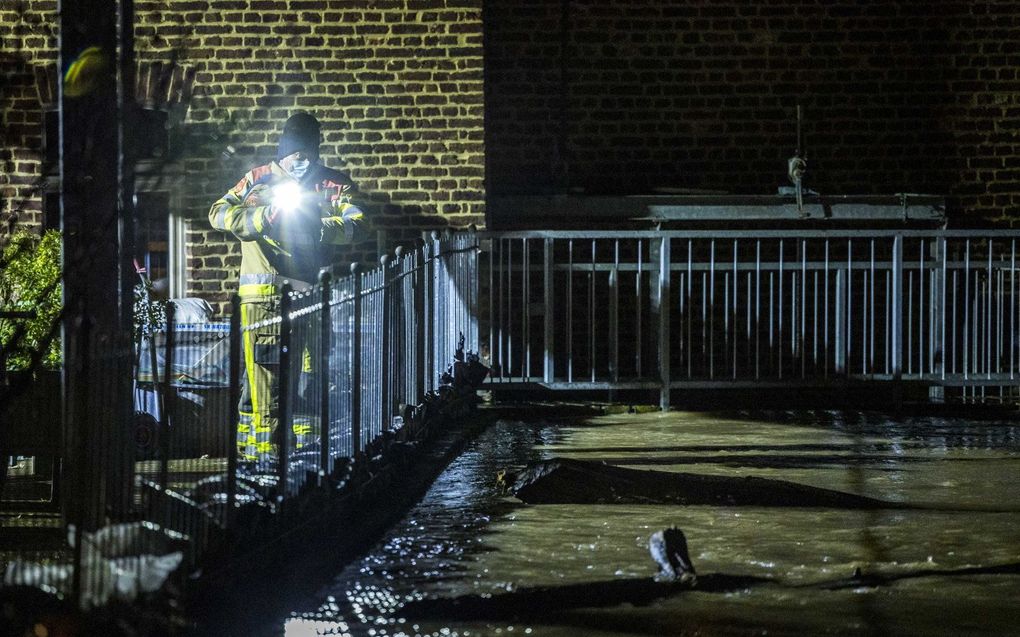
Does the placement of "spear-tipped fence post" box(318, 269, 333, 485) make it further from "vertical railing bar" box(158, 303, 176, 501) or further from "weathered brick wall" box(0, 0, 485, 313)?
"weathered brick wall" box(0, 0, 485, 313)

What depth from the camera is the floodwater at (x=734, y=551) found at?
556 centimetres

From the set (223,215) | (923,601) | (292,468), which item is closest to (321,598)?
(292,468)

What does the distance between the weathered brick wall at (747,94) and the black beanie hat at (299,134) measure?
5.23 metres

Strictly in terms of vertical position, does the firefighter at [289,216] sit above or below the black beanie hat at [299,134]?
below

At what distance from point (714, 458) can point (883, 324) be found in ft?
17.2

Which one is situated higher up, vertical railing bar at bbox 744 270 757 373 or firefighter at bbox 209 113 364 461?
firefighter at bbox 209 113 364 461

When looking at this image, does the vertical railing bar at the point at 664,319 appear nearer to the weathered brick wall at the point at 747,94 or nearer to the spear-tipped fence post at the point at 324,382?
the weathered brick wall at the point at 747,94

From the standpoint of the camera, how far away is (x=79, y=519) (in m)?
4.90

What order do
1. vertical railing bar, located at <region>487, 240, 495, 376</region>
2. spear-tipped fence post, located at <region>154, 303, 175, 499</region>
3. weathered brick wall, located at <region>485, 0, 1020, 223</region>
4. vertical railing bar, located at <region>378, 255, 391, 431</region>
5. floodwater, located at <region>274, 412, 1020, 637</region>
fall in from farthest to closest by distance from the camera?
1. weathered brick wall, located at <region>485, 0, 1020, 223</region>
2. vertical railing bar, located at <region>487, 240, 495, 376</region>
3. vertical railing bar, located at <region>378, 255, 391, 431</region>
4. spear-tipped fence post, located at <region>154, 303, 175, 499</region>
5. floodwater, located at <region>274, 412, 1020, 637</region>

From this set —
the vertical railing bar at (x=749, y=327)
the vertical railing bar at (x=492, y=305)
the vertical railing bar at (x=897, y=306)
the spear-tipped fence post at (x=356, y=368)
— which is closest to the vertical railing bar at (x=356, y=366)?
the spear-tipped fence post at (x=356, y=368)

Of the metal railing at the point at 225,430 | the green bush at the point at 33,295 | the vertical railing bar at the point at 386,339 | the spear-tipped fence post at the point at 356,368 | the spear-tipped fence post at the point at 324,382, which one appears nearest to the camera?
the metal railing at the point at 225,430

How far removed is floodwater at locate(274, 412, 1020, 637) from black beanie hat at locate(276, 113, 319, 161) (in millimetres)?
2211

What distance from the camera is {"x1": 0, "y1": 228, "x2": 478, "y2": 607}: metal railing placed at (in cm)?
514

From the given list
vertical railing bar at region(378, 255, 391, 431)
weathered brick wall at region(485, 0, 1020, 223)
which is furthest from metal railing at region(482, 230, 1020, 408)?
vertical railing bar at region(378, 255, 391, 431)
